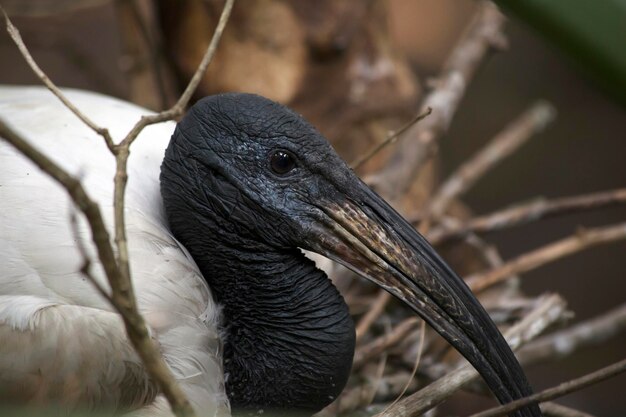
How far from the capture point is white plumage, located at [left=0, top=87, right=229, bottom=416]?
4.60ft

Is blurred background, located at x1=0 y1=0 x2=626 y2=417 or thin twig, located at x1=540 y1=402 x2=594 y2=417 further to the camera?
blurred background, located at x1=0 y1=0 x2=626 y2=417

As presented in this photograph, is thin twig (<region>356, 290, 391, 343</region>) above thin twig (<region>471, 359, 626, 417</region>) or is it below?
above

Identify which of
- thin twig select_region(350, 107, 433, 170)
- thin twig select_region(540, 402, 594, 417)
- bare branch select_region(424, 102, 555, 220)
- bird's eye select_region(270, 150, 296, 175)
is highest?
bare branch select_region(424, 102, 555, 220)

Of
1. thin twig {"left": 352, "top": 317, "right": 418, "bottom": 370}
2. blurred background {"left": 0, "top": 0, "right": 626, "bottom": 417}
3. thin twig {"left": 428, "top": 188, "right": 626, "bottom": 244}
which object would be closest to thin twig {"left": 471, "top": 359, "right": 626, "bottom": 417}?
thin twig {"left": 352, "top": 317, "right": 418, "bottom": 370}

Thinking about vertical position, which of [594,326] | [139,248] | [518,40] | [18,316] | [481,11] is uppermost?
[518,40]

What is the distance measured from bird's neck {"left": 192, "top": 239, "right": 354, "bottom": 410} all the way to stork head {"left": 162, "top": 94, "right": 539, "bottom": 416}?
0.16 feet

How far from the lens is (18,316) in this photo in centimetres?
141

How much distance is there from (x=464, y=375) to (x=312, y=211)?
42cm

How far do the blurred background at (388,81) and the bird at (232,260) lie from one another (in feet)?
2.97

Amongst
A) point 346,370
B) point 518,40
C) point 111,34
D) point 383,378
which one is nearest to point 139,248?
point 346,370

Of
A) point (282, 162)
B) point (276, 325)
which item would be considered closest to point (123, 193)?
point (282, 162)

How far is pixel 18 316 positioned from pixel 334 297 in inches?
24.8

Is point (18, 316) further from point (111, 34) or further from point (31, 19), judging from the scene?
point (111, 34)

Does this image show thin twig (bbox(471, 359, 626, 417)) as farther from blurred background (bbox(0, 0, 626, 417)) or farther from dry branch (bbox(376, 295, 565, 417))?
blurred background (bbox(0, 0, 626, 417))
